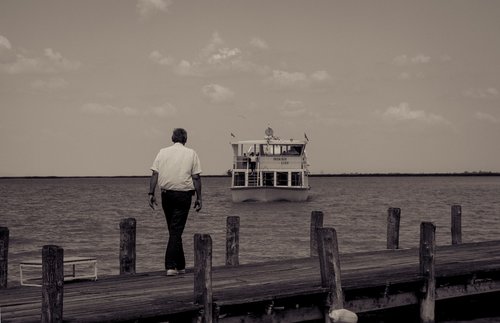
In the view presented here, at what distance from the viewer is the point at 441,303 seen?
14531mm

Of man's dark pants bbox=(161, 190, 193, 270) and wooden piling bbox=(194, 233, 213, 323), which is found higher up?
man's dark pants bbox=(161, 190, 193, 270)

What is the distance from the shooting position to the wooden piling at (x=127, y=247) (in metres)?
12.4

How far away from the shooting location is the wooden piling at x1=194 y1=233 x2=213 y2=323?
9.00 m

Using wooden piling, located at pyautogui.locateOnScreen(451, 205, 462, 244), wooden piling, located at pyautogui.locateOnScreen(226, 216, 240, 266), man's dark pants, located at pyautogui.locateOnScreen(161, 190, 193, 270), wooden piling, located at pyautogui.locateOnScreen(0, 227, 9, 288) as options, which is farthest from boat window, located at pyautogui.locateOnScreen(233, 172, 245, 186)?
man's dark pants, located at pyautogui.locateOnScreen(161, 190, 193, 270)

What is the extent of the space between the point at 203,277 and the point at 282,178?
160 ft

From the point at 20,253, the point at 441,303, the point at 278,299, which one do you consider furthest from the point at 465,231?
the point at 278,299

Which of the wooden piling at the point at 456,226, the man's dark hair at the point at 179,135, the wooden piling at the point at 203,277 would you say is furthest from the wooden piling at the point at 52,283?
the wooden piling at the point at 456,226

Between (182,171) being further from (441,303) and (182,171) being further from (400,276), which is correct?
(441,303)

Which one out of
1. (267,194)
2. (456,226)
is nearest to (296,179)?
(267,194)

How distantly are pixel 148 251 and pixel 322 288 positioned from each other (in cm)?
2151

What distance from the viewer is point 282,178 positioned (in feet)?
189

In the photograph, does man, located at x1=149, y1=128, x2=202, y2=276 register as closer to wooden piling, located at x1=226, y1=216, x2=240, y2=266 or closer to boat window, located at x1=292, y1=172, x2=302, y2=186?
wooden piling, located at x1=226, y1=216, x2=240, y2=266

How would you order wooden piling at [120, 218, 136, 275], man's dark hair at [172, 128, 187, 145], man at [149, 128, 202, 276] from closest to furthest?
1. man at [149, 128, 202, 276]
2. man's dark hair at [172, 128, 187, 145]
3. wooden piling at [120, 218, 136, 275]

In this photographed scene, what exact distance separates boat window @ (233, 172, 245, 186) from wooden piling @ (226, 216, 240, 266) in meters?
44.0
